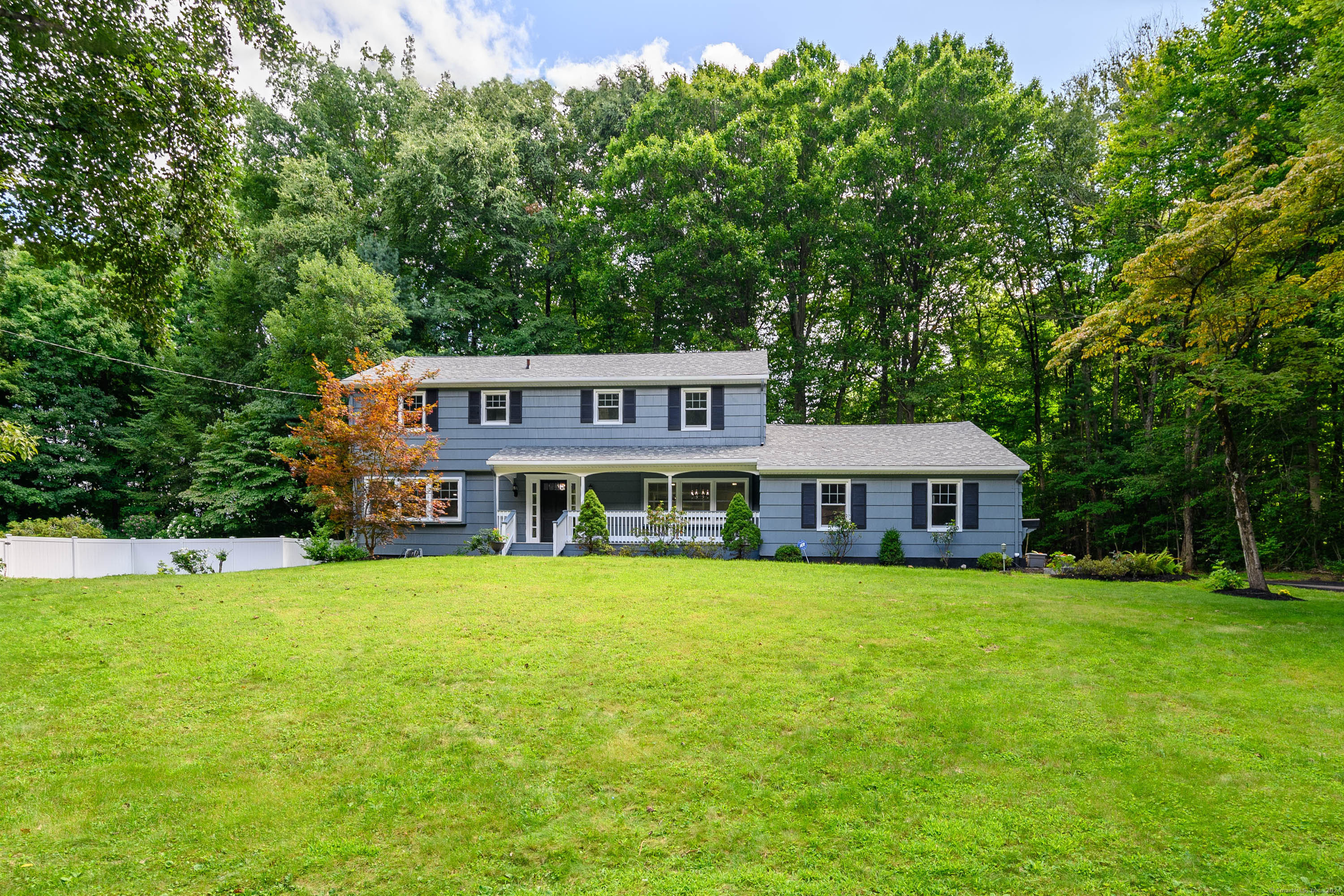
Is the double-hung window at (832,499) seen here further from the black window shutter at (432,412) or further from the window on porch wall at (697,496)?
the black window shutter at (432,412)

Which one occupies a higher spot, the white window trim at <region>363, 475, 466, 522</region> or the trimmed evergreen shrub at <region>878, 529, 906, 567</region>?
the white window trim at <region>363, 475, 466, 522</region>

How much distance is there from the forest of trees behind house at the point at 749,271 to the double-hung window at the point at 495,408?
5667 mm

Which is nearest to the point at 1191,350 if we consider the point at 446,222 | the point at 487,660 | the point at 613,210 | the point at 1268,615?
the point at 1268,615

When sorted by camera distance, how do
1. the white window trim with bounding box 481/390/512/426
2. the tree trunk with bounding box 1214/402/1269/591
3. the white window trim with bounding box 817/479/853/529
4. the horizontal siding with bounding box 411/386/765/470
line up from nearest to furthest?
the tree trunk with bounding box 1214/402/1269/591 → the white window trim with bounding box 817/479/853/529 → the horizontal siding with bounding box 411/386/765/470 → the white window trim with bounding box 481/390/512/426

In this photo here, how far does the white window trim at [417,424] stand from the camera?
17031 mm

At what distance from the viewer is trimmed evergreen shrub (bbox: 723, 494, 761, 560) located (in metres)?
17.2

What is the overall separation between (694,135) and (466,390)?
16897 mm

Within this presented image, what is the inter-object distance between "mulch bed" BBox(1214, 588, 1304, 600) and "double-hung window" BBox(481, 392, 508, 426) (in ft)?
58.2

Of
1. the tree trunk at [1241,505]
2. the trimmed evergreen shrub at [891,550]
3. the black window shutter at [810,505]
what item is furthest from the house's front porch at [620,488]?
the tree trunk at [1241,505]

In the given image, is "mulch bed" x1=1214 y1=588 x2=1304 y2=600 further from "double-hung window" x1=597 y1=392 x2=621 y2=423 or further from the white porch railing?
the white porch railing

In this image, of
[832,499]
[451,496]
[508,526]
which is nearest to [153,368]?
[451,496]

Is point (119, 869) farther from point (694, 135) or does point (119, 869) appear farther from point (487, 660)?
point (694, 135)

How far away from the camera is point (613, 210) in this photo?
2862cm

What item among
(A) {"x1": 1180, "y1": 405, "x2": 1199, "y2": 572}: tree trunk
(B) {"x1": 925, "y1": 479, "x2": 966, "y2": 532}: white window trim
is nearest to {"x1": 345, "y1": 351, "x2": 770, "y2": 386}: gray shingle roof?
(B) {"x1": 925, "y1": 479, "x2": 966, "y2": 532}: white window trim
